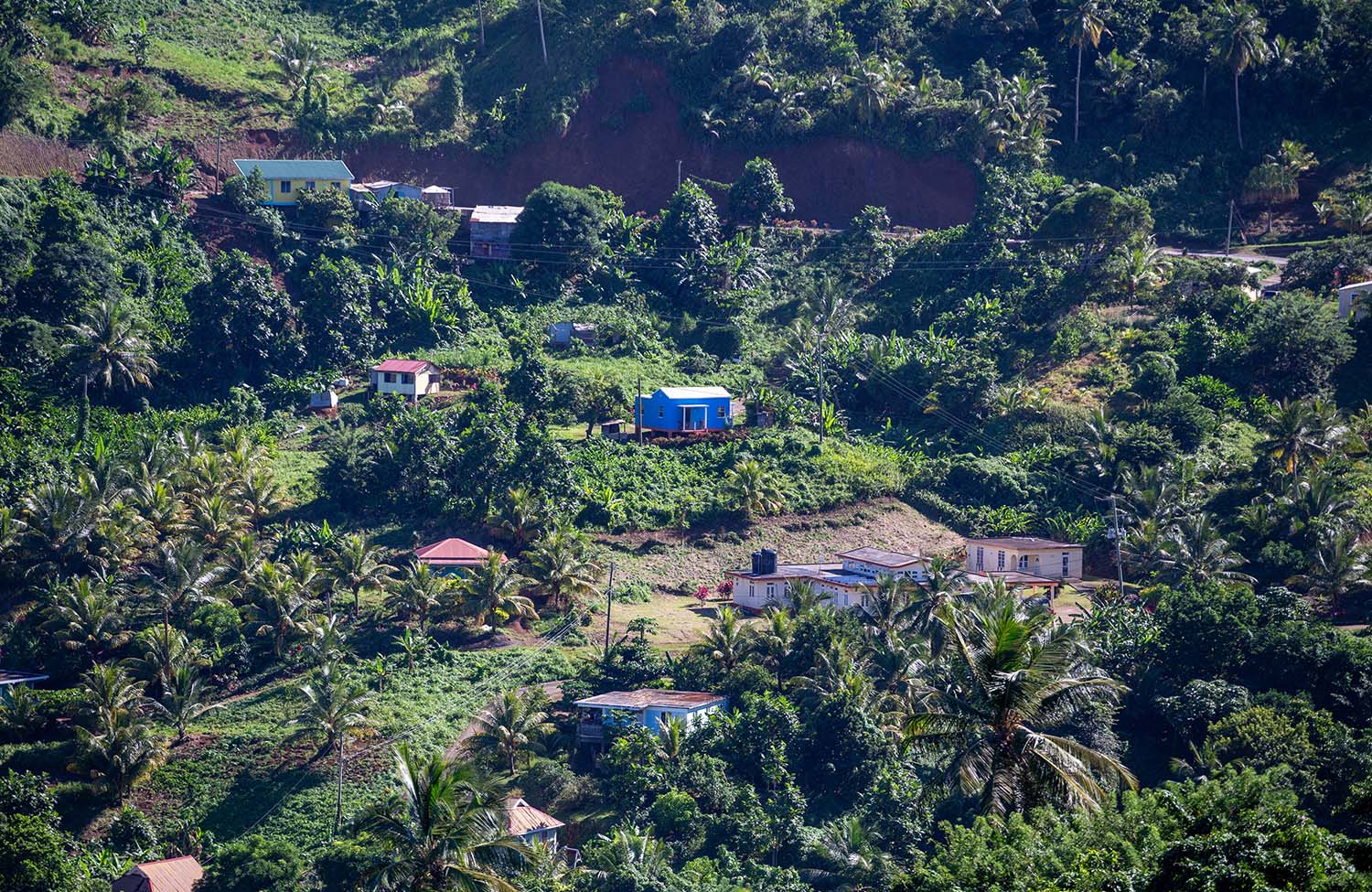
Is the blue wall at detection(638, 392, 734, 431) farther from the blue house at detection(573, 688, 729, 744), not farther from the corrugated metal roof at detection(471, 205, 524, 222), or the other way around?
the blue house at detection(573, 688, 729, 744)

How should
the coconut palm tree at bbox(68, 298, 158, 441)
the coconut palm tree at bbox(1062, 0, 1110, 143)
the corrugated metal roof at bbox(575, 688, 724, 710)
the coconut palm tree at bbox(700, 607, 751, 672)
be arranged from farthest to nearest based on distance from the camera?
1. the coconut palm tree at bbox(1062, 0, 1110, 143)
2. the coconut palm tree at bbox(68, 298, 158, 441)
3. the coconut palm tree at bbox(700, 607, 751, 672)
4. the corrugated metal roof at bbox(575, 688, 724, 710)

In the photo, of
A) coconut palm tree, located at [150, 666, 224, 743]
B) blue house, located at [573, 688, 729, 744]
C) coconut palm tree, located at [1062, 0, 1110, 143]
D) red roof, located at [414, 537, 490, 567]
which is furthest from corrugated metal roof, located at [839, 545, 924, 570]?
coconut palm tree, located at [1062, 0, 1110, 143]

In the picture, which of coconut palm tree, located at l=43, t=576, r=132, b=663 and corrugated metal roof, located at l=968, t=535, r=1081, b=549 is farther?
corrugated metal roof, located at l=968, t=535, r=1081, b=549

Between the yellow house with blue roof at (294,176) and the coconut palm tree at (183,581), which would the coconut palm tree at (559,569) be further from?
the yellow house with blue roof at (294,176)

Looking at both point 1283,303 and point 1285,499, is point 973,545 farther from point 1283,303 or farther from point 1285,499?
point 1283,303

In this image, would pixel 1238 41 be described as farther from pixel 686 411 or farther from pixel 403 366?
pixel 403 366
